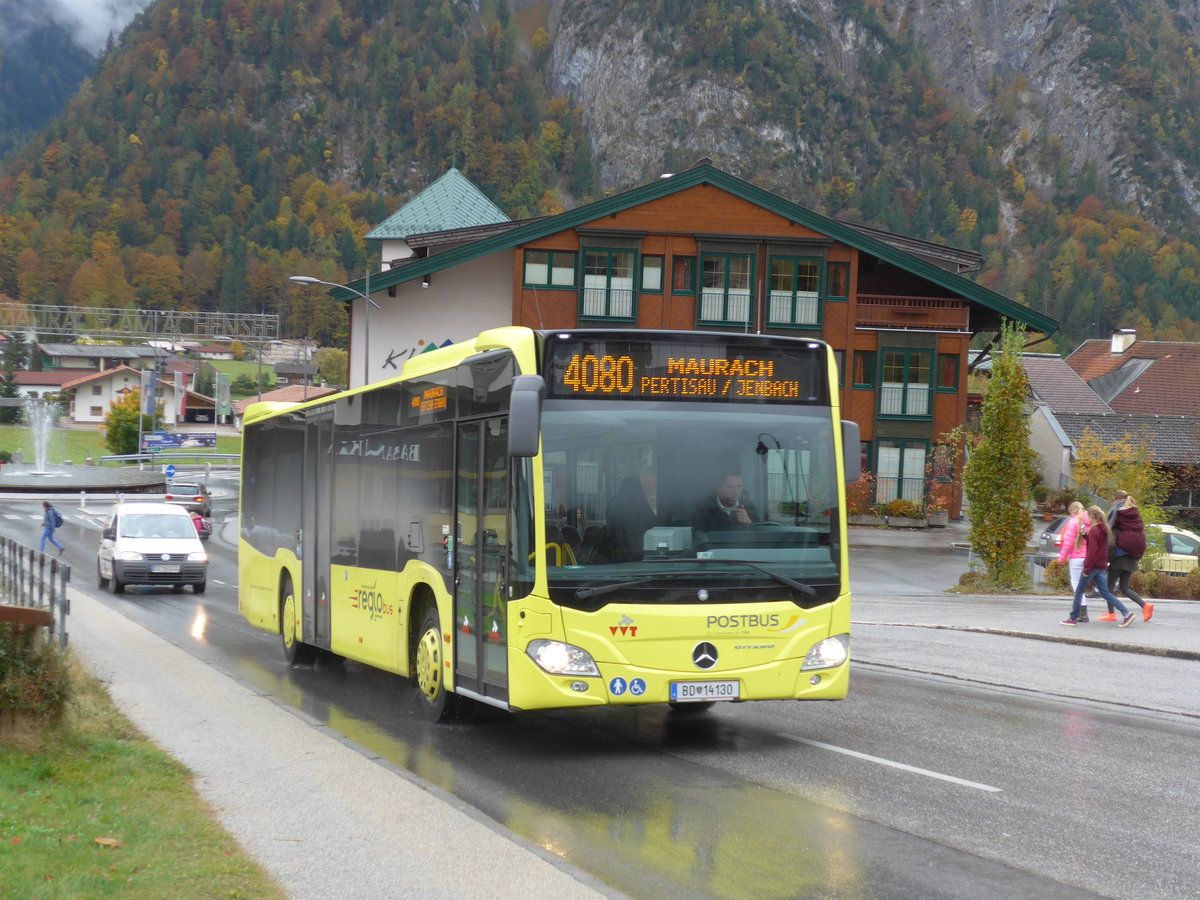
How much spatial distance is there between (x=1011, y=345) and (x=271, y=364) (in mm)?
159616

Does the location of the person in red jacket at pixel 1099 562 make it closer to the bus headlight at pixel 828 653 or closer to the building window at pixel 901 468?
the bus headlight at pixel 828 653

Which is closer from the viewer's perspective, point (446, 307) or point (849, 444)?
point (849, 444)

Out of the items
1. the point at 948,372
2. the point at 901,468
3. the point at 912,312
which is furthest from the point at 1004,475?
the point at 948,372

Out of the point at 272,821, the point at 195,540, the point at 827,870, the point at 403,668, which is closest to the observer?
the point at 827,870

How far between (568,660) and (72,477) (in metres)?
81.7

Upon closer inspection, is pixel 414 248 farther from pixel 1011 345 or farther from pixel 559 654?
pixel 559 654

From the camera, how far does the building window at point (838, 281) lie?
53.9 metres

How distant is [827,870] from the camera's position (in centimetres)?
678

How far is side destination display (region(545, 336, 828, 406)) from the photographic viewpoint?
32.9ft

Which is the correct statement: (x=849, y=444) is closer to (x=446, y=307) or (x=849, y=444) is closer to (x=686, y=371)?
(x=686, y=371)

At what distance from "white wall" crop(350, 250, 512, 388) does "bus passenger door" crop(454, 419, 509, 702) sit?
43.4 meters

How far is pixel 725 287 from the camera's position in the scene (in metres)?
53.4

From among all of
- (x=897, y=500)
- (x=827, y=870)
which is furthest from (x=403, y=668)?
(x=897, y=500)

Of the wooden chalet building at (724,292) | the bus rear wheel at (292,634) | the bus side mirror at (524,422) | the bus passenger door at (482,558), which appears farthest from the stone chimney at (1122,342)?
the bus side mirror at (524,422)
